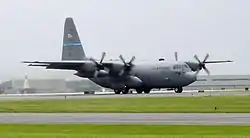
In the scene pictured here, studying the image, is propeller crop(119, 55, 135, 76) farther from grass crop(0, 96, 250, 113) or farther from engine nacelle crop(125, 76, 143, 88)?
grass crop(0, 96, 250, 113)

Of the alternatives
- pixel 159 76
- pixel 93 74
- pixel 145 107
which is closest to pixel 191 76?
pixel 159 76

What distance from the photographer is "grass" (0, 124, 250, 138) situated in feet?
92.3

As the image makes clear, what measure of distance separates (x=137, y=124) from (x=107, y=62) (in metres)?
65.9

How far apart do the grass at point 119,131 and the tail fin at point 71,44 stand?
7337 centimetres

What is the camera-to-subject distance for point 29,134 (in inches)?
1162

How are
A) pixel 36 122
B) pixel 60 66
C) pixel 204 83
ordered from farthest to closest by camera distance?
1. pixel 204 83
2. pixel 60 66
3. pixel 36 122

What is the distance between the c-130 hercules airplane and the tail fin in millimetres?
2937

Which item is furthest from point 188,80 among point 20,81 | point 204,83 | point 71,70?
point 204,83

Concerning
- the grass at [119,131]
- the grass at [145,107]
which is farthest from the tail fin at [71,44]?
the grass at [119,131]

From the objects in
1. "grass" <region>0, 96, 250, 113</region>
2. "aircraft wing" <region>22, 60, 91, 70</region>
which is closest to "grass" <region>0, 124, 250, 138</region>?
"grass" <region>0, 96, 250, 113</region>

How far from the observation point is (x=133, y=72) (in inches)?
3994

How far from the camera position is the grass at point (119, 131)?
92.3ft

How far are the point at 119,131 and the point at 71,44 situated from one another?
78769 mm

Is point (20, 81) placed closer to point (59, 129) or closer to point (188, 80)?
point (188, 80)
